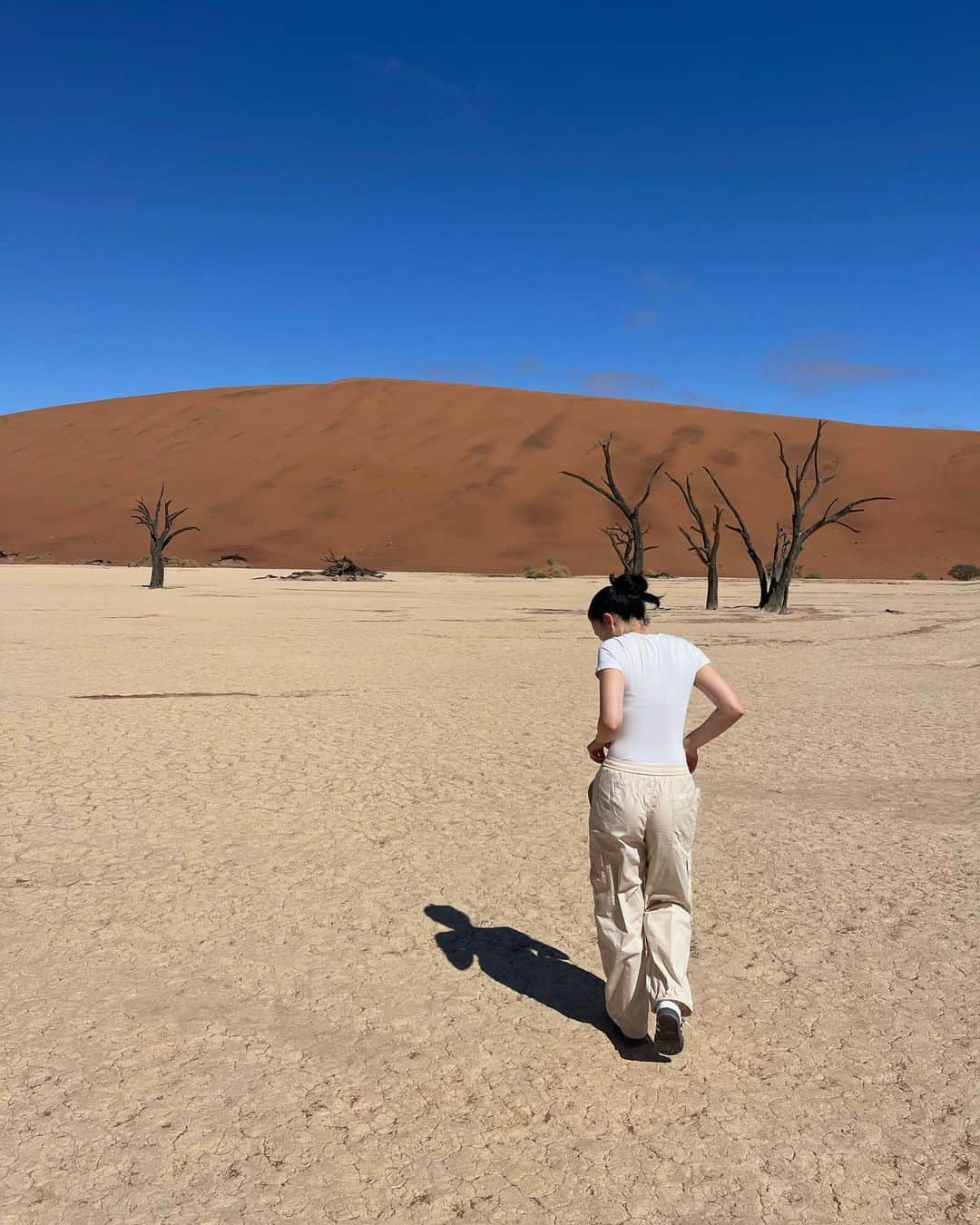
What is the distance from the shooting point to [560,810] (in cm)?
620

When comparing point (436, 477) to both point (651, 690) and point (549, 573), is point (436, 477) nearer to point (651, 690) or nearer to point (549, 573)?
point (549, 573)

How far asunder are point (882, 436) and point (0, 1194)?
300ft

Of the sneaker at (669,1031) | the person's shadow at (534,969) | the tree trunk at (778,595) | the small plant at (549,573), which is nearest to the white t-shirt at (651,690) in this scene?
the sneaker at (669,1031)

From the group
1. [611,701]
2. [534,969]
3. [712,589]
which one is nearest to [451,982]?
[534,969]

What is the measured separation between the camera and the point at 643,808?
10.3ft

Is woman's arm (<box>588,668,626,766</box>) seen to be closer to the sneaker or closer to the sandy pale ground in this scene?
the sneaker

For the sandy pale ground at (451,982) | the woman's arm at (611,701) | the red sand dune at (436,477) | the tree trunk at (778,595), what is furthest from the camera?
the red sand dune at (436,477)

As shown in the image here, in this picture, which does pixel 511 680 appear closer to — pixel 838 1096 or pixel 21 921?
pixel 21 921

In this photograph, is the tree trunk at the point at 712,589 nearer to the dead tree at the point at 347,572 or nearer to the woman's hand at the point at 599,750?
the dead tree at the point at 347,572

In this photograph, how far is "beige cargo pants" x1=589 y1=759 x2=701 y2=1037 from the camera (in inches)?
124

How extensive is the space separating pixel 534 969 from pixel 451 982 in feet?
1.11

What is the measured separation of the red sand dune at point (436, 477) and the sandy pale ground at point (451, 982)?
4842 cm

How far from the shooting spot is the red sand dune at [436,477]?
2454 inches

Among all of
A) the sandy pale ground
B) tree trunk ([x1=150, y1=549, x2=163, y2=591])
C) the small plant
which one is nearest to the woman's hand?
the sandy pale ground
